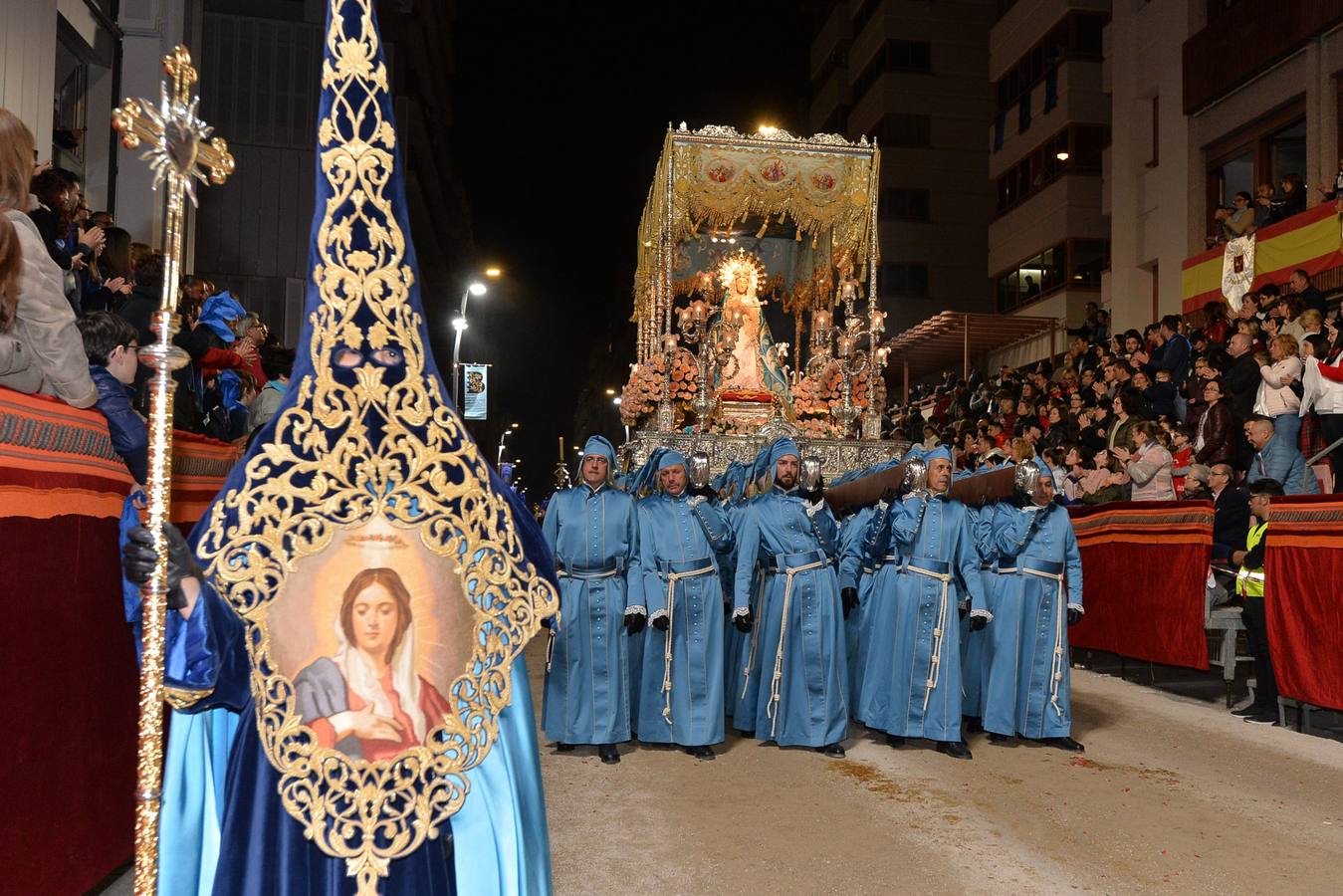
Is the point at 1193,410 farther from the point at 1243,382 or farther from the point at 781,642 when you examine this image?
the point at 781,642

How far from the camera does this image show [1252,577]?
902 centimetres

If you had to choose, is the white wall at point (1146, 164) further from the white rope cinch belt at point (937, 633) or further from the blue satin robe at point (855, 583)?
the white rope cinch belt at point (937, 633)

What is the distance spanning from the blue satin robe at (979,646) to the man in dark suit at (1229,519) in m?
2.56

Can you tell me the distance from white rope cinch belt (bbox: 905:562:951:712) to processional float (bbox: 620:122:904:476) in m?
5.87

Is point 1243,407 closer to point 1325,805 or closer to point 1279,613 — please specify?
point 1279,613

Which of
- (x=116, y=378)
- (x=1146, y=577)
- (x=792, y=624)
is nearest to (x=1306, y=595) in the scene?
(x=1146, y=577)

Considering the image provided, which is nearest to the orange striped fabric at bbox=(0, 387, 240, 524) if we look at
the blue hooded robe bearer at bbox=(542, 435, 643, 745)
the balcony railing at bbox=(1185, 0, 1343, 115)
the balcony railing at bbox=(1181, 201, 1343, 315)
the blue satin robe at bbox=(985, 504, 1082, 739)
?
the blue hooded robe bearer at bbox=(542, 435, 643, 745)

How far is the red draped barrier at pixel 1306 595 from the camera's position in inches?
311

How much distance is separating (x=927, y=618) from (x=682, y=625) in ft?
6.07

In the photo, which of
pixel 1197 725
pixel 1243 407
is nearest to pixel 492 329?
pixel 1243 407

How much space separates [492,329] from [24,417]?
51.7 meters

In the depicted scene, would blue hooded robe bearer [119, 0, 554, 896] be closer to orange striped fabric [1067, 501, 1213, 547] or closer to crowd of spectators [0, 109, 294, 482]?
crowd of spectators [0, 109, 294, 482]

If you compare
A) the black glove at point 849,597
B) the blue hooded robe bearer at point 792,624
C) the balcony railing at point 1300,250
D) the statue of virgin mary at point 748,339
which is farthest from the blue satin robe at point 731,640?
the balcony railing at point 1300,250

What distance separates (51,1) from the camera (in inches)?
383
